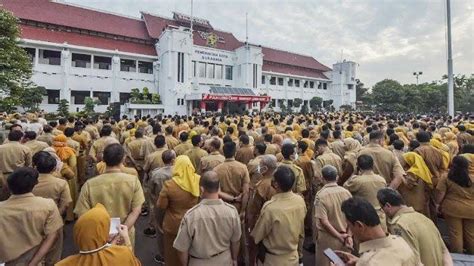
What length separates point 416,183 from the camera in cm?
455

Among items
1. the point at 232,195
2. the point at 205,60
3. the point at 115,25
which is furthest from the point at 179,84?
the point at 232,195

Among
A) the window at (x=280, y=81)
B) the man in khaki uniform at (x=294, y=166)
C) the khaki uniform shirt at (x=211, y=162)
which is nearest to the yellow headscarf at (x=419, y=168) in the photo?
the man in khaki uniform at (x=294, y=166)

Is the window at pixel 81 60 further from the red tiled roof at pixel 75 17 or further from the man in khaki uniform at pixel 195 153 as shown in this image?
the man in khaki uniform at pixel 195 153

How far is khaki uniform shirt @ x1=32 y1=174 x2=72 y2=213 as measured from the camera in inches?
131

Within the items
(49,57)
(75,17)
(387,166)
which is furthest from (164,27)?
(387,166)

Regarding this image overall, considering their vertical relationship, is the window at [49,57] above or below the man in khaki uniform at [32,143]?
above

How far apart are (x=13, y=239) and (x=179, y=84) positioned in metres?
29.1

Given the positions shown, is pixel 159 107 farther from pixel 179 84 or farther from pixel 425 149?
pixel 425 149

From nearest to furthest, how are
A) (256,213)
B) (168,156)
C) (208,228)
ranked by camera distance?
(208,228) → (256,213) → (168,156)

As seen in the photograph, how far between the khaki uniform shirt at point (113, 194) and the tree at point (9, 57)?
13742 millimetres

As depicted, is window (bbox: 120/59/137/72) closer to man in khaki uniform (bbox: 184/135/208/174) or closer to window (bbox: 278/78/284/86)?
window (bbox: 278/78/284/86)

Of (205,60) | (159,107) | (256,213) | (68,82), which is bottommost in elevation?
(256,213)

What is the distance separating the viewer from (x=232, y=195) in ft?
14.2

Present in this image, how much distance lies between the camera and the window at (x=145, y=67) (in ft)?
105
